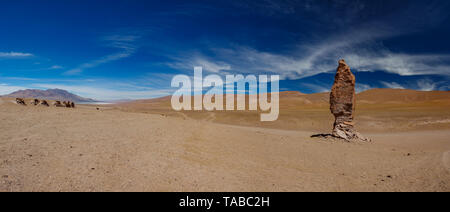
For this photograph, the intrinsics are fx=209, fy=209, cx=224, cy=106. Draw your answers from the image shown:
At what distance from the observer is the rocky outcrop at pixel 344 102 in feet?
61.2

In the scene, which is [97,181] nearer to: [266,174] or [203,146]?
[266,174]

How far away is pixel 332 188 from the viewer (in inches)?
252

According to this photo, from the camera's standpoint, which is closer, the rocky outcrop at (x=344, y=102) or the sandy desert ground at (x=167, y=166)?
the sandy desert ground at (x=167, y=166)

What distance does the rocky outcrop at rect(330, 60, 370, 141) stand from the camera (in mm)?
18641

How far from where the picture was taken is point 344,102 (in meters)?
19.1

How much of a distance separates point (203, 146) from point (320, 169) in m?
5.67

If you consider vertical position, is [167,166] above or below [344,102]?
below

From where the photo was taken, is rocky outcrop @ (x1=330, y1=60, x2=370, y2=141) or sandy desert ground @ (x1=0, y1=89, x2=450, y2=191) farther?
rocky outcrop @ (x1=330, y1=60, x2=370, y2=141)

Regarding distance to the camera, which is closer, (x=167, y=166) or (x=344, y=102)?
(x=167, y=166)

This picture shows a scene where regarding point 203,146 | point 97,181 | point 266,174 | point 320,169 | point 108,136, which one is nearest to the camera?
point 97,181
